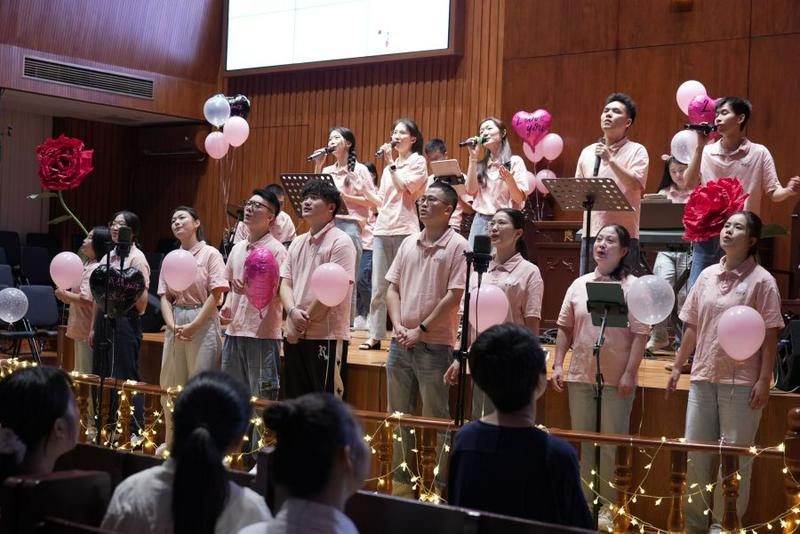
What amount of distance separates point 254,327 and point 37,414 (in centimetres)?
288

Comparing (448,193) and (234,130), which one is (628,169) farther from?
(234,130)

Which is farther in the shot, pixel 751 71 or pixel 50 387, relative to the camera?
pixel 751 71

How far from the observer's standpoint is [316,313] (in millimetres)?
4883

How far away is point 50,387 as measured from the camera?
7.55 feet

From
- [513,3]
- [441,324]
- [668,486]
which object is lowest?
[668,486]

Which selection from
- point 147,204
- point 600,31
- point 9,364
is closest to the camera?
point 9,364

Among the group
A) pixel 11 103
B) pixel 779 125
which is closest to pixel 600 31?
pixel 779 125

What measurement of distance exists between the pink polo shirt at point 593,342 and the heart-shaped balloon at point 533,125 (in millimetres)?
4329

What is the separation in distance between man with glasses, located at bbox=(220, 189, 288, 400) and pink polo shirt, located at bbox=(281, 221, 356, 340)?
0.79ft

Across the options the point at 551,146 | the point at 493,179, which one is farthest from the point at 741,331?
the point at 551,146

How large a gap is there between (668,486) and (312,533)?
128 inches

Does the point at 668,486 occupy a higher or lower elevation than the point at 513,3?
lower

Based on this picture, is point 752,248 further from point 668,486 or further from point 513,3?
point 513,3

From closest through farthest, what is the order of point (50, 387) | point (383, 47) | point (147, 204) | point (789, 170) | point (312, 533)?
point (312, 533)
point (50, 387)
point (789, 170)
point (383, 47)
point (147, 204)
